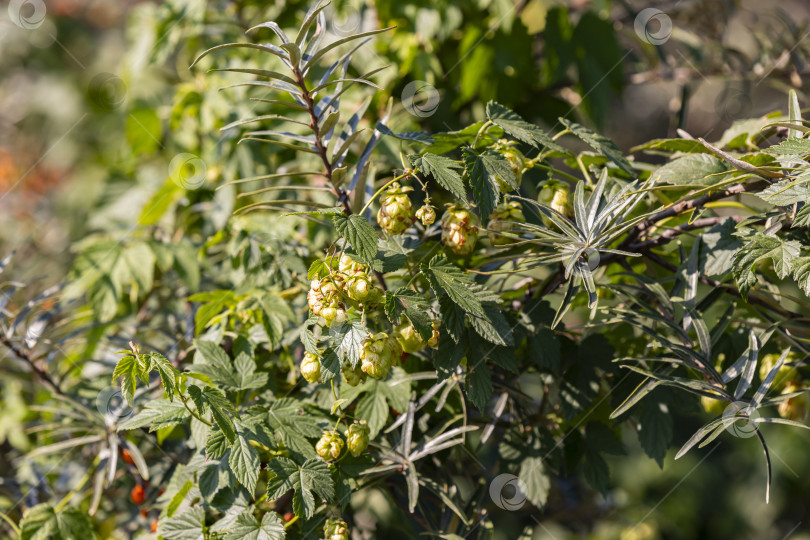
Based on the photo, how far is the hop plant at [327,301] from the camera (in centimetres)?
71

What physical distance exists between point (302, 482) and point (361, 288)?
0.26m

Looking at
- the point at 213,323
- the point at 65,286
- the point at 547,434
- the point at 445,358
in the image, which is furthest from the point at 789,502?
the point at 65,286

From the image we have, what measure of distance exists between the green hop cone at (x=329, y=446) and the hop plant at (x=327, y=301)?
0.17 m

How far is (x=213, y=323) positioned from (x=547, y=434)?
56 centimetres

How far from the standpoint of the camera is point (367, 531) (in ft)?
3.57
